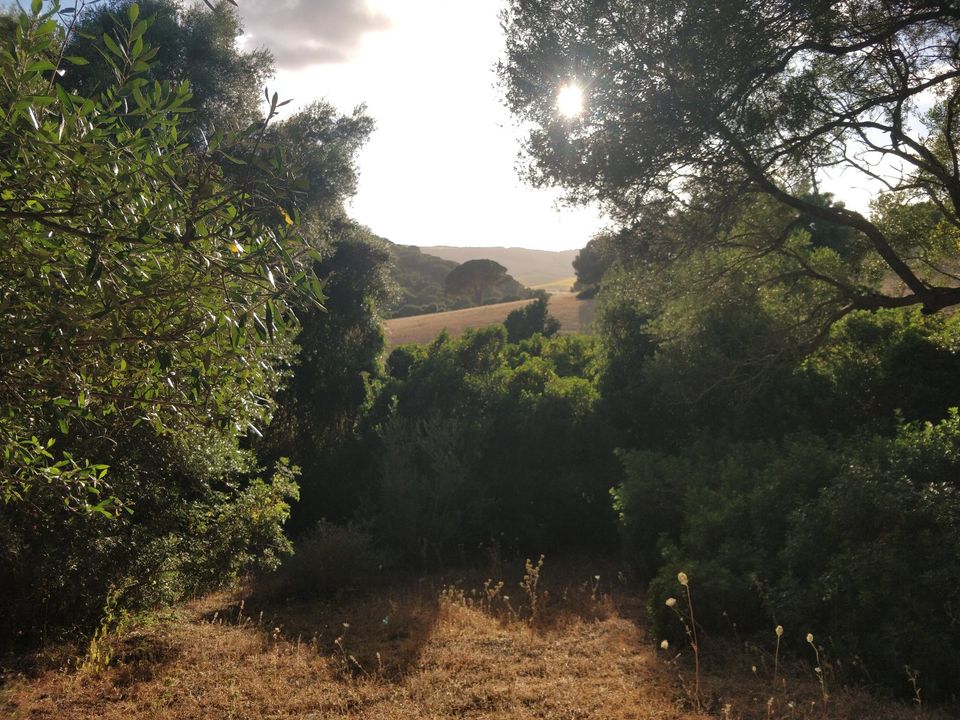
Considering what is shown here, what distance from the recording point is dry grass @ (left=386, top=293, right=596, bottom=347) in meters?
41.8

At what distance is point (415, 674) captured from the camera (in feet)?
27.8

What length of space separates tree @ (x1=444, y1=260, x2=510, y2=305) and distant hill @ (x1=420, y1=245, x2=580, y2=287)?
44194 mm

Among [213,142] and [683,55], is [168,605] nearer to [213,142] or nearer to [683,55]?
[213,142]

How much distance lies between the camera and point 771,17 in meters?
10.8

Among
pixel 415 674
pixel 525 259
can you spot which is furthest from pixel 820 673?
pixel 525 259

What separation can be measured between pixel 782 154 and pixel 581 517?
9.20 m

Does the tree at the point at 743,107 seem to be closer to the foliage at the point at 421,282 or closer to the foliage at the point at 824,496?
the foliage at the point at 824,496

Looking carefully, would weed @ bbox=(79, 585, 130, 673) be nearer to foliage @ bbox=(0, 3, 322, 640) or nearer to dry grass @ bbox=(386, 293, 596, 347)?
foliage @ bbox=(0, 3, 322, 640)

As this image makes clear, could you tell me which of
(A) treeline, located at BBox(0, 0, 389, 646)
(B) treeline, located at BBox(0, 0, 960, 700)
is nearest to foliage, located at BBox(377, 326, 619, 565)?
(B) treeline, located at BBox(0, 0, 960, 700)

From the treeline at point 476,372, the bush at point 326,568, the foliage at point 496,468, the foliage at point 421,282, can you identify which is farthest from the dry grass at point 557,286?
the bush at point 326,568

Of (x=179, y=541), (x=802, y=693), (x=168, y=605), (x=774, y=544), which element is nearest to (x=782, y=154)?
(x=774, y=544)

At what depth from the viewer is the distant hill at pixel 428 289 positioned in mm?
65812

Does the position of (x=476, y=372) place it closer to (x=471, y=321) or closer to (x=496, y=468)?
(x=496, y=468)

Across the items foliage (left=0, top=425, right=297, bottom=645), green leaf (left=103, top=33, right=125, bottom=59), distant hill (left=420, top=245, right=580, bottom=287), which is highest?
distant hill (left=420, top=245, right=580, bottom=287)
